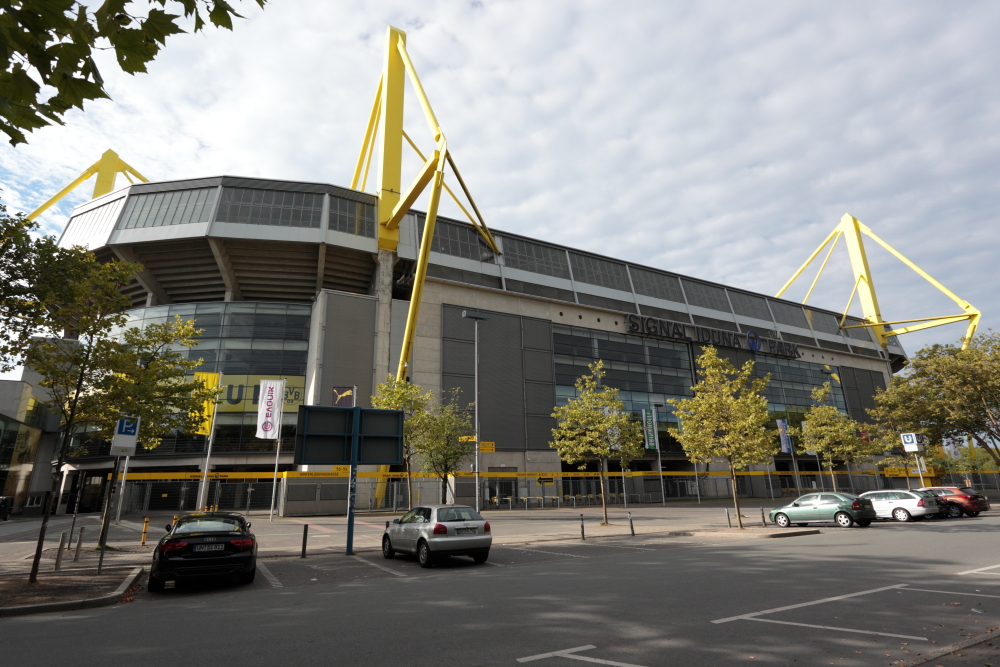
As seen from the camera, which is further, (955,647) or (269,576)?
(269,576)

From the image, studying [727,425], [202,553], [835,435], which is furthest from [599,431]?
[835,435]

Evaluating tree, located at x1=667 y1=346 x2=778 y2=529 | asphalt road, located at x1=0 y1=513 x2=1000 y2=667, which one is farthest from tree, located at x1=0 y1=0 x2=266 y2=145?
tree, located at x1=667 y1=346 x2=778 y2=529

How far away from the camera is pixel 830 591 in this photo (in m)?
7.93

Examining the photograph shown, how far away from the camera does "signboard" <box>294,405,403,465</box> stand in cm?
1486

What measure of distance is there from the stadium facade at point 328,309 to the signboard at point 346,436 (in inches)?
910

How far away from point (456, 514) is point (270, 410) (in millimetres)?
23512

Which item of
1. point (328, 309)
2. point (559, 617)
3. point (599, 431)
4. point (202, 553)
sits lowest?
point (559, 617)

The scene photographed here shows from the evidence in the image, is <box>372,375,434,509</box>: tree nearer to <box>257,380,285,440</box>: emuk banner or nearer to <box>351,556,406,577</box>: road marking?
<box>257,380,285,440</box>: emuk banner

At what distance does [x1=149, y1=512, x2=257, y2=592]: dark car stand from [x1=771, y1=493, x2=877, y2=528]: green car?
2022cm

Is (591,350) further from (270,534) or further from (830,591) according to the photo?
(830,591)

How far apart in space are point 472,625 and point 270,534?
668 inches

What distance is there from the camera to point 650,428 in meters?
47.8

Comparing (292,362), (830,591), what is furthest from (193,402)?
(292,362)

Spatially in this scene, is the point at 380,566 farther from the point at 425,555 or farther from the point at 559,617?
the point at 559,617
